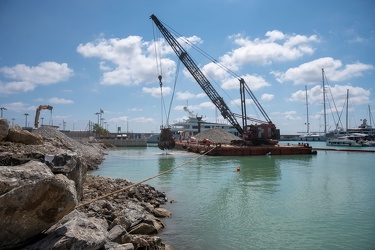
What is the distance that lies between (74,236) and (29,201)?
3.20 ft

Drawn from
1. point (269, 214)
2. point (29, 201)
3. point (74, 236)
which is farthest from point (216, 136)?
point (29, 201)

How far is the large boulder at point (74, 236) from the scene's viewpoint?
483 centimetres

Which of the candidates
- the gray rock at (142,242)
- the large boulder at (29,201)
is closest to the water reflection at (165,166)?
the gray rock at (142,242)

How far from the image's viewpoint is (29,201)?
4.71m

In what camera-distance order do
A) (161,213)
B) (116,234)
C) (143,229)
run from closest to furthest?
(116,234) → (143,229) → (161,213)

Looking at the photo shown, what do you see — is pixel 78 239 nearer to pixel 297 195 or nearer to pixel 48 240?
pixel 48 240

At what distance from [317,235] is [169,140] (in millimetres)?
33562

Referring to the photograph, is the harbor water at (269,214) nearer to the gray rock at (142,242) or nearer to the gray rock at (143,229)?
the gray rock at (143,229)

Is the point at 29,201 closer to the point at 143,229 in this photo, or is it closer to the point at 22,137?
the point at 22,137

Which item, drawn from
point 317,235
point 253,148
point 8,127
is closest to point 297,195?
point 317,235

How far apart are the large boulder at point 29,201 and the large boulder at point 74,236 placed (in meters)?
0.25

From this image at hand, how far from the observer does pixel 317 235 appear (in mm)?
9148

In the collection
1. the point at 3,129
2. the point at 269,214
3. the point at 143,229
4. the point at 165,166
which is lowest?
the point at 269,214

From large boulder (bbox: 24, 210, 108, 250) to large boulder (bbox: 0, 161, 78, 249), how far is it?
25 cm
